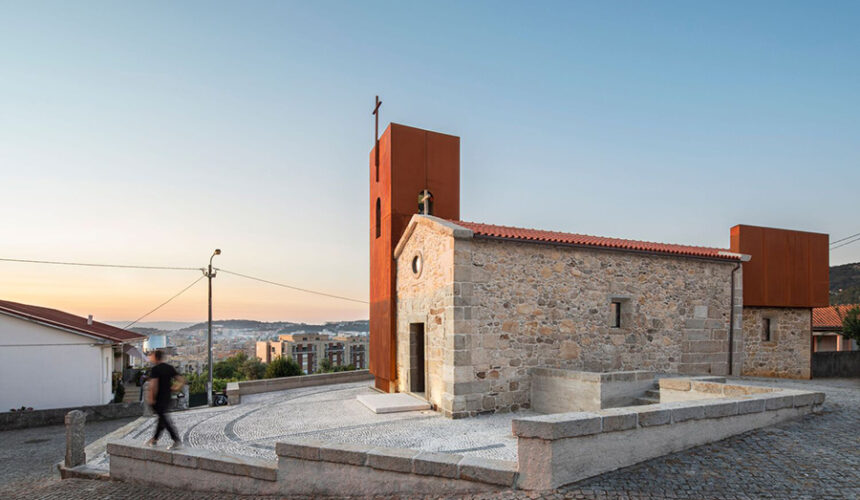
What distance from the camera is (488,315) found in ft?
36.5

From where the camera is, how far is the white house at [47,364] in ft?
60.4

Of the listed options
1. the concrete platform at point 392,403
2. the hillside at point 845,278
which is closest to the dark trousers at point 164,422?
the concrete platform at point 392,403

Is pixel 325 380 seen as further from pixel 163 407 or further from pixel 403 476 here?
pixel 403 476

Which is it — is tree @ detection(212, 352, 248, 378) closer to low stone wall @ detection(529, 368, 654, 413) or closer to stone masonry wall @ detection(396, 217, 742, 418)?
stone masonry wall @ detection(396, 217, 742, 418)

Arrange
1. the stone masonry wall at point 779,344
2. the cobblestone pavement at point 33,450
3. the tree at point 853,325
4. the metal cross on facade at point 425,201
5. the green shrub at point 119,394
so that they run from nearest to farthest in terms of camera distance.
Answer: the cobblestone pavement at point 33,450 → the metal cross on facade at point 425,201 → the stone masonry wall at point 779,344 → the tree at point 853,325 → the green shrub at point 119,394

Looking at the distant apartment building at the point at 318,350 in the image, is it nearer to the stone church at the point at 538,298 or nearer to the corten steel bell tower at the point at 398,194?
the corten steel bell tower at the point at 398,194

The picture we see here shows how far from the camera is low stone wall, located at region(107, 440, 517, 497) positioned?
5348mm

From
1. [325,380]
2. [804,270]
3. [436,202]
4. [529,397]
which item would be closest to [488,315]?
[529,397]

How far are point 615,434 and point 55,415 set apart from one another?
18.6m

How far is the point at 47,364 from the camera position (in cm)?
1889

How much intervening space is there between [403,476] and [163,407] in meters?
4.06

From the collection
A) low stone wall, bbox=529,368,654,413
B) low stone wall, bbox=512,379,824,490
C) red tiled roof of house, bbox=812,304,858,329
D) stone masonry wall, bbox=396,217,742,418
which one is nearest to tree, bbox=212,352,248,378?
stone masonry wall, bbox=396,217,742,418

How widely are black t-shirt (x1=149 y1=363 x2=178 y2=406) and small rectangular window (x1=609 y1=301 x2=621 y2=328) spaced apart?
10.2 metres

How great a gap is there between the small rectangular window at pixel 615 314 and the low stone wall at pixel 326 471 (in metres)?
8.24
